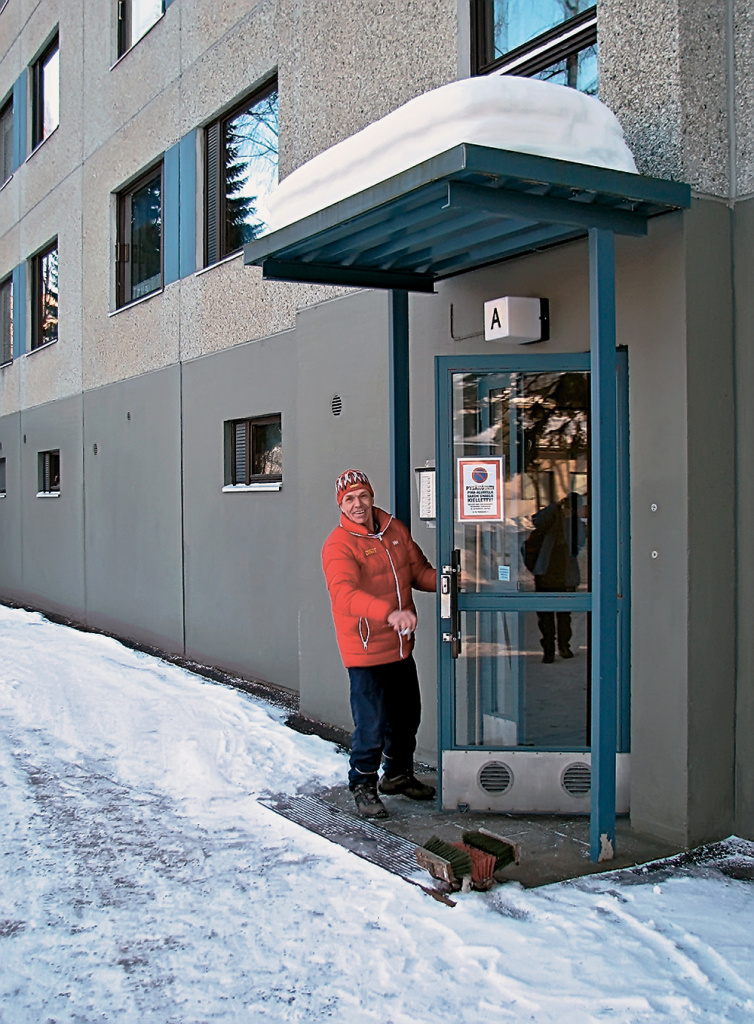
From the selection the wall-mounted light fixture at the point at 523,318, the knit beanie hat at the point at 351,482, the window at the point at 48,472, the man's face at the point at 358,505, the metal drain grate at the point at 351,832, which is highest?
the wall-mounted light fixture at the point at 523,318

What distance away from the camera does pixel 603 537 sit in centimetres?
459

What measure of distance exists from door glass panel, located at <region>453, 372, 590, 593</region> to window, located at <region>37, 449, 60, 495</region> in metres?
10.6

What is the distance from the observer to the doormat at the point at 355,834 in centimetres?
459

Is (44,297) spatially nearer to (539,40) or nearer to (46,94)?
(46,94)

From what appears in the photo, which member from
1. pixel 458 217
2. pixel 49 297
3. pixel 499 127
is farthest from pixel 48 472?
pixel 499 127

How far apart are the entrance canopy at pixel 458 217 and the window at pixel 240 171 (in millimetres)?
3537

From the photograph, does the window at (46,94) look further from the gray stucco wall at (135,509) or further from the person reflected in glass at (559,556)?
the person reflected in glass at (559,556)

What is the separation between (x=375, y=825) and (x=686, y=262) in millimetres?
3034

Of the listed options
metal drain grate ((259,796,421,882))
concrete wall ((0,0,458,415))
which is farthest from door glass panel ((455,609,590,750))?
concrete wall ((0,0,458,415))

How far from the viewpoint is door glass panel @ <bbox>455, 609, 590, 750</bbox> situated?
5234mm

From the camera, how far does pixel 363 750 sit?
17.6 ft

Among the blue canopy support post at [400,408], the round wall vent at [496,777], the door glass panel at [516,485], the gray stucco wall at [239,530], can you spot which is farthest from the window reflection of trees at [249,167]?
the round wall vent at [496,777]

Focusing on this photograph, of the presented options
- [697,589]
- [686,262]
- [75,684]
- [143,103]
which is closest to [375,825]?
[697,589]

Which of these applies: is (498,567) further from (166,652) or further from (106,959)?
(166,652)
